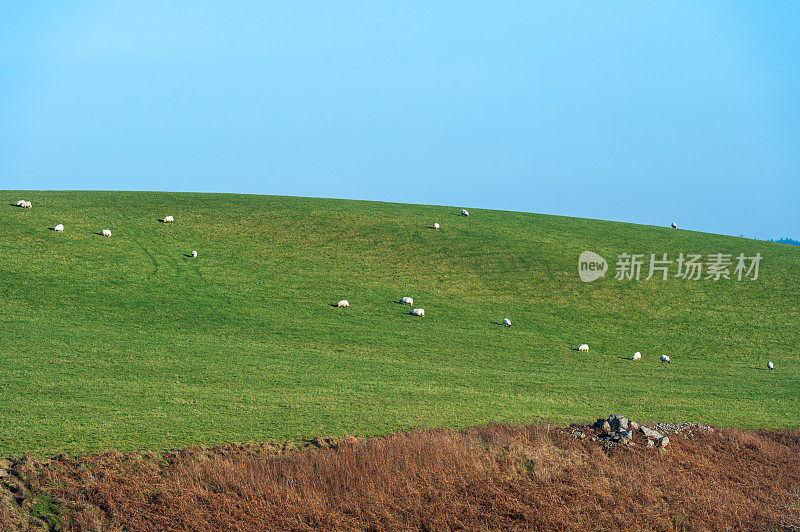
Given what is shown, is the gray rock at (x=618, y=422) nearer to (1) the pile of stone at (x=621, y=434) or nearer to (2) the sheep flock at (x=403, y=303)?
(1) the pile of stone at (x=621, y=434)

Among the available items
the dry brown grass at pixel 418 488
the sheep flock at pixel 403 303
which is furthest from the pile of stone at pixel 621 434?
the sheep flock at pixel 403 303

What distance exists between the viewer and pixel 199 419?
14.8 meters

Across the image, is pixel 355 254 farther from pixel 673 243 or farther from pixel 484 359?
pixel 673 243

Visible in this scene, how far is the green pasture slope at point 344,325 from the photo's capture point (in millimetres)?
16141

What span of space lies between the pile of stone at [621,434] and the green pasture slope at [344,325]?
160cm

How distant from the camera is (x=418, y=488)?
38.4 feet

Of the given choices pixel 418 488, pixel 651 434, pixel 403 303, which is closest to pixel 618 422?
pixel 651 434

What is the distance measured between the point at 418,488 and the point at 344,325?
49.0ft

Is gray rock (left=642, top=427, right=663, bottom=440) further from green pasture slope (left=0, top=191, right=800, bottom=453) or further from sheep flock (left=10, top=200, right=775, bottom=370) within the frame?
sheep flock (left=10, top=200, right=775, bottom=370)

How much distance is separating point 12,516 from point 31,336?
1329 cm

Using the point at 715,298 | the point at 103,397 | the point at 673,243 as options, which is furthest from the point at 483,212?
the point at 103,397

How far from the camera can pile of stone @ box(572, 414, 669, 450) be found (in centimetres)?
1422

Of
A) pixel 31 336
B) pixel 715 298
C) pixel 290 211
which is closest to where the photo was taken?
pixel 31 336

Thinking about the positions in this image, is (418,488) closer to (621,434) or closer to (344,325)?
(621,434)
